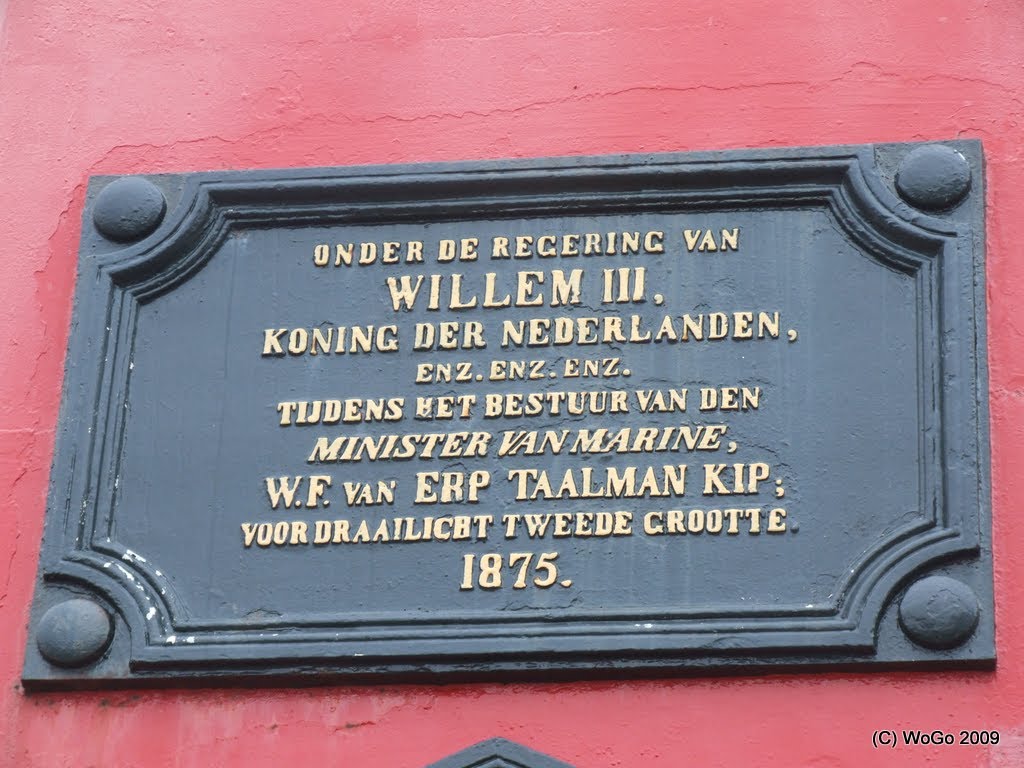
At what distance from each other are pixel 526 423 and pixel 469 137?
34.6 inches

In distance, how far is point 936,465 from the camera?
523 cm

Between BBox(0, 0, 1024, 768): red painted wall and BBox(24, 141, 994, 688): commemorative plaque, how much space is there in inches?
3.1

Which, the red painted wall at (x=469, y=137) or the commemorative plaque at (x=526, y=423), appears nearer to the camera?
the red painted wall at (x=469, y=137)

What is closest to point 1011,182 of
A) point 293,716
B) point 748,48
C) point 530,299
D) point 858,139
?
point 858,139

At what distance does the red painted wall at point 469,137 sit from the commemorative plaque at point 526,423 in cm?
8

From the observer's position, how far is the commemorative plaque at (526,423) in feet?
17.0

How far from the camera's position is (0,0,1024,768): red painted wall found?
5.07 meters

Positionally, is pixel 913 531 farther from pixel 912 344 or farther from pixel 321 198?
pixel 321 198

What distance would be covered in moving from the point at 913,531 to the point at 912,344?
510mm

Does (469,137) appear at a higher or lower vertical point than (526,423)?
higher

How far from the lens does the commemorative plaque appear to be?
17.0 feet

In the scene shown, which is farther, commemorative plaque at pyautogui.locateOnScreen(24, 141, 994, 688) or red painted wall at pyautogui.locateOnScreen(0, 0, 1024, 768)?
commemorative plaque at pyautogui.locateOnScreen(24, 141, 994, 688)

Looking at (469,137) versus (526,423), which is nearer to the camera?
(526,423)

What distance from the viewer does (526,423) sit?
546cm
